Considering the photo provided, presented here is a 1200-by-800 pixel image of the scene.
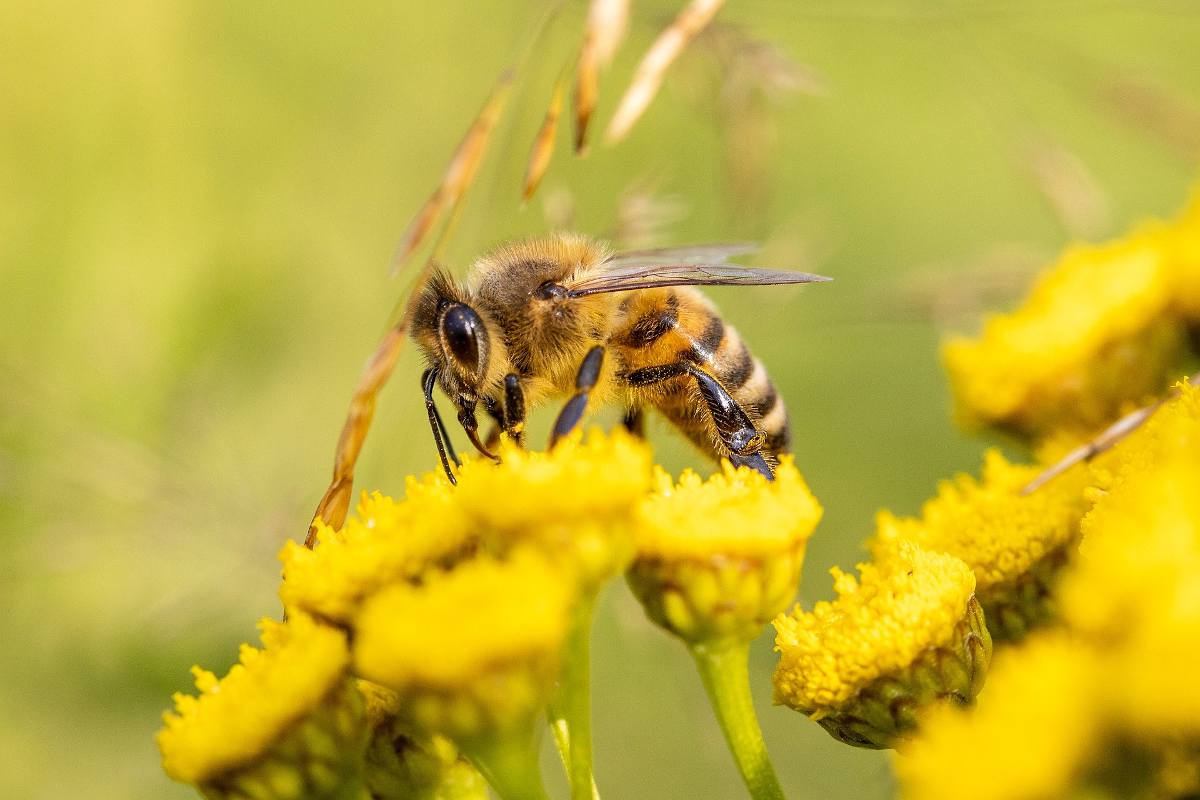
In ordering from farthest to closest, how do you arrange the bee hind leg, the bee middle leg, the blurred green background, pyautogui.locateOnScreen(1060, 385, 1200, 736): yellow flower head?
the blurred green background < the bee hind leg < the bee middle leg < pyautogui.locateOnScreen(1060, 385, 1200, 736): yellow flower head

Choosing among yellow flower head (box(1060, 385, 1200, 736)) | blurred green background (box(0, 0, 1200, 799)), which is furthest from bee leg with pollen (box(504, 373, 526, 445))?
yellow flower head (box(1060, 385, 1200, 736))

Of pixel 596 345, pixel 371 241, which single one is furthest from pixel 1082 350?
pixel 371 241

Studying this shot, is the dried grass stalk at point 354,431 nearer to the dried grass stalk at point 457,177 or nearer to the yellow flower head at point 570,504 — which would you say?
the dried grass stalk at point 457,177

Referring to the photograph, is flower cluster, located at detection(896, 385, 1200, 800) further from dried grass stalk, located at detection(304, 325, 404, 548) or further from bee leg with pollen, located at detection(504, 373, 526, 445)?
bee leg with pollen, located at detection(504, 373, 526, 445)

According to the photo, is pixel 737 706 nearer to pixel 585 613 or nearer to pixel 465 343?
pixel 585 613

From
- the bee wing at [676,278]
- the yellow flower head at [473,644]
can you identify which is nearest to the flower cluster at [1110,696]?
the yellow flower head at [473,644]
